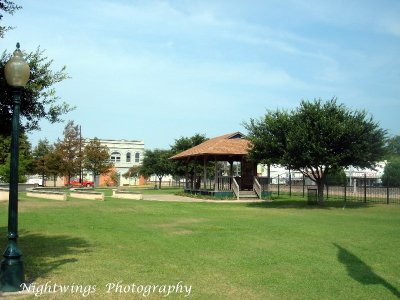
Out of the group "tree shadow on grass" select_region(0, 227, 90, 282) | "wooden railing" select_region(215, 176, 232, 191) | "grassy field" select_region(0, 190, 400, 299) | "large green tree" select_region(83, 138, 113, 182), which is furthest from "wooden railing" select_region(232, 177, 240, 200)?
"tree shadow on grass" select_region(0, 227, 90, 282)

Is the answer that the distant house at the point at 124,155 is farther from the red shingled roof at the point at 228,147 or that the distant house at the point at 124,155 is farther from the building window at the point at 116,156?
the red shingled roof at the point at 228,147

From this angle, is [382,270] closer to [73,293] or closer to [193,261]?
[193,261]

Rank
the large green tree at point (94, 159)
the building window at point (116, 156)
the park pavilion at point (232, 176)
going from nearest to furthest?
1. the park pavilion at point (232, 176)
2. the large green tree at point (94, 159)
3. the building window at point (116, 156)

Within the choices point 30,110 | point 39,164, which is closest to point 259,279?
point 30,110

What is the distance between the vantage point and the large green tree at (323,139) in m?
23.6

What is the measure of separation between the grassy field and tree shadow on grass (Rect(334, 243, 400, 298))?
2 cm

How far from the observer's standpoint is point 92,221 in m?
16.6

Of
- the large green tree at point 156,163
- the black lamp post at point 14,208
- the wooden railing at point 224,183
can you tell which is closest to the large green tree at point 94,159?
the large green tree at point 156,163

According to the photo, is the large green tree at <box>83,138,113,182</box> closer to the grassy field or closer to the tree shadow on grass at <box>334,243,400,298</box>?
the grassy field

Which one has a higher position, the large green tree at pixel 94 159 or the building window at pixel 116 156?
the building window at pixel 116 156

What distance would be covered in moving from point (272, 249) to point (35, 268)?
517 centimetres

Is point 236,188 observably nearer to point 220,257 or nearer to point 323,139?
point 323,139

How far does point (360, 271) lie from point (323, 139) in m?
16.1

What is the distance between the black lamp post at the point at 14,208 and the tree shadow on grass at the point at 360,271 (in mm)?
5429
